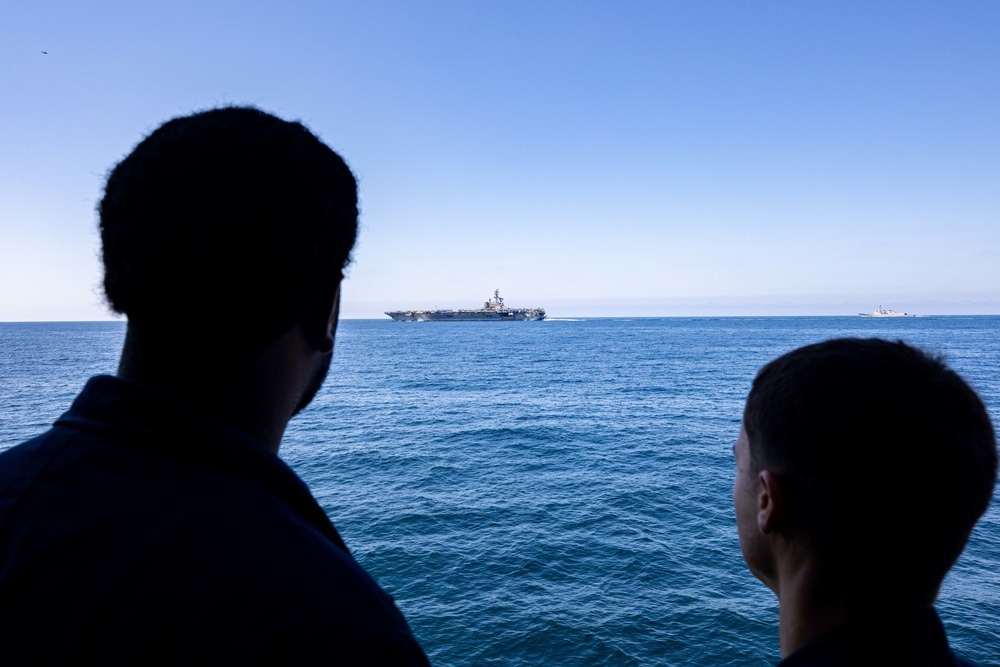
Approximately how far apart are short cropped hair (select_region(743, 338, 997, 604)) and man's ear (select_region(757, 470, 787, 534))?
53 millimetres

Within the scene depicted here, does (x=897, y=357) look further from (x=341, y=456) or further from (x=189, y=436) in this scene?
(x=341, y=456)

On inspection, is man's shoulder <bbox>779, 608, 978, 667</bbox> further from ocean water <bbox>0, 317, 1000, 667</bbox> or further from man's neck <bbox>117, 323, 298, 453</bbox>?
man's neck <bbox>117, 323, 298, 453</bbox>

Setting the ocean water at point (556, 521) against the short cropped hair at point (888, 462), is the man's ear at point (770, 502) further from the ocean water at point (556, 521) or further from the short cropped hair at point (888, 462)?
the ocean water at point (556, 521)

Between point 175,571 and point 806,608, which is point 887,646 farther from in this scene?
point 175,571

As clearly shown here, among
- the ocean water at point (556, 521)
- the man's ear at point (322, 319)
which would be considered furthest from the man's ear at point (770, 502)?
the man's ear at point (322, 319)

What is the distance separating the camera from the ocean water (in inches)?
500

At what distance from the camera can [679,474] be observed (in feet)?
81.5

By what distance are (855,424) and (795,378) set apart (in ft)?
0.72

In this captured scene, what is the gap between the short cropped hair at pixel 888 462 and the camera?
153 cm

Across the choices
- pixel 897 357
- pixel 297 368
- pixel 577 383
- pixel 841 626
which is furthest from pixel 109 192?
pixel 577 383

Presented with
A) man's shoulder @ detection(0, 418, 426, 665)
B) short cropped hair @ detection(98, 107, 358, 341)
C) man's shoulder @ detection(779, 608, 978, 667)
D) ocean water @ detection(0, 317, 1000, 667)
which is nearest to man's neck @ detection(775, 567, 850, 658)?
man's shoulder @ detection(779, 608, 978, 667)

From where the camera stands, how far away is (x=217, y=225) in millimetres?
1253

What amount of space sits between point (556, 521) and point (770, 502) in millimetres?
18730

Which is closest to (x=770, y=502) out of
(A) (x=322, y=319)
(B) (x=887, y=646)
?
(B) (x=887, y=646)
